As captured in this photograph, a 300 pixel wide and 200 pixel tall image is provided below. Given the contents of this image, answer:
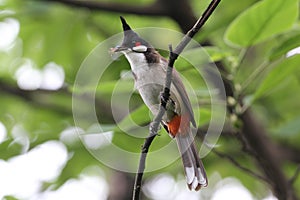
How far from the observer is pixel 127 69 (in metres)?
2.47

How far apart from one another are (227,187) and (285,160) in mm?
773

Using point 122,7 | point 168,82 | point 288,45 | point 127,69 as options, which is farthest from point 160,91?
point 122,7

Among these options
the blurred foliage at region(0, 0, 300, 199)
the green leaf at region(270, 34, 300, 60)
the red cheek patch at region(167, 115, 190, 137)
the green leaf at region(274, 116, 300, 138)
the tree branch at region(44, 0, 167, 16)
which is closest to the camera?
the red cheek patch at region(167, 115, 190, 137)

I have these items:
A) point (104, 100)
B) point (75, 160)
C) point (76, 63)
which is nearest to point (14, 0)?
point (76, 63)

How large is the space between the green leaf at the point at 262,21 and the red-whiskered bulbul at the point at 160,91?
388mm

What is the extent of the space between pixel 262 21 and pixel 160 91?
0.57 metres

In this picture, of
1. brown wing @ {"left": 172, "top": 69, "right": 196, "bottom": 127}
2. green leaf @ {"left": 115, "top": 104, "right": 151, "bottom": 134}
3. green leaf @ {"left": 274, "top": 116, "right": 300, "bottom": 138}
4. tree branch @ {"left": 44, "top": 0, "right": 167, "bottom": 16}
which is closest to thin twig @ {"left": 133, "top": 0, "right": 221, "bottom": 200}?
brown wing @ {"left": 172, "top": 69, "right": 196, "bottom": 127}

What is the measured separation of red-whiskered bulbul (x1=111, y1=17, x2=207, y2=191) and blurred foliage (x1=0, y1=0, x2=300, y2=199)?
0.67 feet

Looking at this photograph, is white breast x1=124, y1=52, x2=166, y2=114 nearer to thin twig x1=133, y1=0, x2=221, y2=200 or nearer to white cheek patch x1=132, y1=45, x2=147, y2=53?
white cheek patch x1=132, y1=45, x2=147, y2=53

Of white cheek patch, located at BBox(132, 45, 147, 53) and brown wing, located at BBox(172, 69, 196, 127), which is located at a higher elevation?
white cheek patch, located at BBox(132, 45, 147, 53)

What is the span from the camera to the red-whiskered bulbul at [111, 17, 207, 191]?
1.78 m

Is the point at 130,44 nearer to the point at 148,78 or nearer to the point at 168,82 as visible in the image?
the point at 148,78

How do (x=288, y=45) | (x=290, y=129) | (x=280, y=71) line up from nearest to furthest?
(x=288, y=45)
(x=280, y=71)
(x=290, y=129)

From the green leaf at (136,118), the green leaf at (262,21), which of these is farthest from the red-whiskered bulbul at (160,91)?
the green leaf at (262,21)
